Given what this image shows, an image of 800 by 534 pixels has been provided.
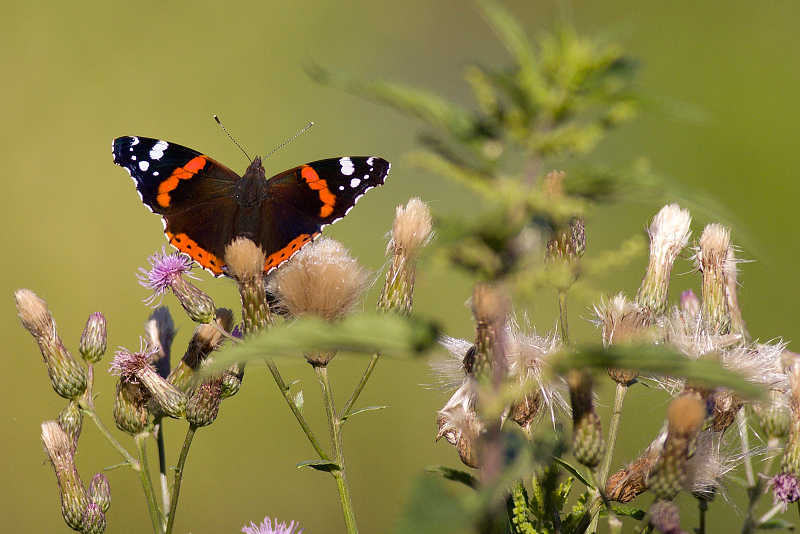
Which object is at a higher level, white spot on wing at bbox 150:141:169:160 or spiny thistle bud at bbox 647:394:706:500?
white spot on wing at bbox 150:141:169:160

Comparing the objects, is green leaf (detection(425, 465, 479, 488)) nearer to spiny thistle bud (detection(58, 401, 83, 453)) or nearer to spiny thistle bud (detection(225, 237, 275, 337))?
spiny thistle bud (detection(225, 237, 275, 337))

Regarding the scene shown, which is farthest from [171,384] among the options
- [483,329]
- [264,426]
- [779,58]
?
[779,58]

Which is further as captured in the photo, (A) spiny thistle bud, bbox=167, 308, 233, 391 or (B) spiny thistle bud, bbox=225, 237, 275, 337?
(A) spiny thistle bud, bbox=167, 308, 233, 391

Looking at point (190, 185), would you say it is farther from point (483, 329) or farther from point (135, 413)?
point (483, 329)

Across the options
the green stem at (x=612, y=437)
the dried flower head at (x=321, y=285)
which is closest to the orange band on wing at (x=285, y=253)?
the dried flower head at (x=321, y=285)

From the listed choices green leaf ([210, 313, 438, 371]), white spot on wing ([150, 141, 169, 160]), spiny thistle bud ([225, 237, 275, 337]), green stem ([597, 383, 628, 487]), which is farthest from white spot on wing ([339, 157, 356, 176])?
green leaf ([210, 313, 438, 371])

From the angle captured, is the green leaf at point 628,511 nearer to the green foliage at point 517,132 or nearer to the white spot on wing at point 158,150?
the green foliage at point 517,132

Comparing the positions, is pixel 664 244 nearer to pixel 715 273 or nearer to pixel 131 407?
pixel 715 273
